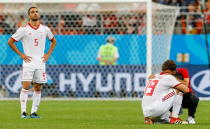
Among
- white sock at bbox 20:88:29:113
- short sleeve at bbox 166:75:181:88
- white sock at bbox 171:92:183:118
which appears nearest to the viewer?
short sleeve at bbox 166:75:181:88

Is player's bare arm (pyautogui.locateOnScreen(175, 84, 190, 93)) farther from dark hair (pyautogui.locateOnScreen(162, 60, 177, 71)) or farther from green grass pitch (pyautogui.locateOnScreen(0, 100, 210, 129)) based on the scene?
green grass pitch (pyautogui.locateOnScreen(0, 100, 210, 129))

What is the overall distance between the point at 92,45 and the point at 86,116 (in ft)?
23.7

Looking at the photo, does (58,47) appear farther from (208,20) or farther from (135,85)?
(208,20)

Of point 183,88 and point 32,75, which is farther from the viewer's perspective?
point 32,75

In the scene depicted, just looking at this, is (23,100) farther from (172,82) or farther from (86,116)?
(172,82)

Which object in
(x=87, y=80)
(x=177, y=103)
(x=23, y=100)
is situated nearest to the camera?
(x=177, y=103)

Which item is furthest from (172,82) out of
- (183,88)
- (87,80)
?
(87,80)

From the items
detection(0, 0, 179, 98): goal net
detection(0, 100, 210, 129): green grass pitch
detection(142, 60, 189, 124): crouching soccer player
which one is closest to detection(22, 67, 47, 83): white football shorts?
detection(0, 100, 210, 129): green grass pitch

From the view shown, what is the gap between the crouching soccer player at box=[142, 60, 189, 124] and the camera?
12.1 m

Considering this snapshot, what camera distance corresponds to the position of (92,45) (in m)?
21.8

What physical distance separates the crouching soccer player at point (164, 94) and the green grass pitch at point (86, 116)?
29cm

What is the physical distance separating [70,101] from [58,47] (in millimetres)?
2186

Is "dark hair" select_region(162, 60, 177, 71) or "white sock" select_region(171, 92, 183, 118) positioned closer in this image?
"dark hair" select_region(162, 60, 177, 71)

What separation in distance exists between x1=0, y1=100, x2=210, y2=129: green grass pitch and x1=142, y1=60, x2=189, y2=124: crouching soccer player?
291 millimetres
